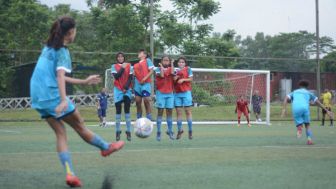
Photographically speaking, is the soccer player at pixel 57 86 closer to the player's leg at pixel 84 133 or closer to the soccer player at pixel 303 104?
the player's leg at pixel 84 133

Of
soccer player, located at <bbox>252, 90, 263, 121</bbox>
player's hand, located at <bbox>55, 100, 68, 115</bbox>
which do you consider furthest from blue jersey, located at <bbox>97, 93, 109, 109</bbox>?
player's hand, located at <bbox>55, 100, 68, 115</bbox>

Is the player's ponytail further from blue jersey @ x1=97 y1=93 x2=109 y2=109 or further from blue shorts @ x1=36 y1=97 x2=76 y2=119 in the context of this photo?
blue jersey @ x1=97 y1=93 x2=109 y2=109

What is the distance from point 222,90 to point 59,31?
22501 mm

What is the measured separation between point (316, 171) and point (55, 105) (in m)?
3.53

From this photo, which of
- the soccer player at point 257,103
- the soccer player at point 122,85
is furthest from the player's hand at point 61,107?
the soccer player at point 257,103

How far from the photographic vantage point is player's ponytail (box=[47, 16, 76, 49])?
6218 millimetres

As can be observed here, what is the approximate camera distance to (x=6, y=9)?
150ft

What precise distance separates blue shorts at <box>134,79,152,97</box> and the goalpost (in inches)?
514

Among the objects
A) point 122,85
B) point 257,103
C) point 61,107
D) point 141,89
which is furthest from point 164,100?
point 257,103

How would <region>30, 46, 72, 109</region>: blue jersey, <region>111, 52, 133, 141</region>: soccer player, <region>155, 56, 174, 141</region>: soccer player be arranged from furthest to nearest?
1. <region>155, 56, 174, 141</region>: soccer player
2. <region>111, 52, 133, 141</region>: soccer player
3. <region>30, 46, 72, 109</region>: blue jersey

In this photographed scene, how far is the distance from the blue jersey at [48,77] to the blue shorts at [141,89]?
7166 millimetres

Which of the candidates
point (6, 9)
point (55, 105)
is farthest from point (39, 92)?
point (6, 9)

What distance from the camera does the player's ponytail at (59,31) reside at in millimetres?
6218

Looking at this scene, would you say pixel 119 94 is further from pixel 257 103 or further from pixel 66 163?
pixel 257 103
